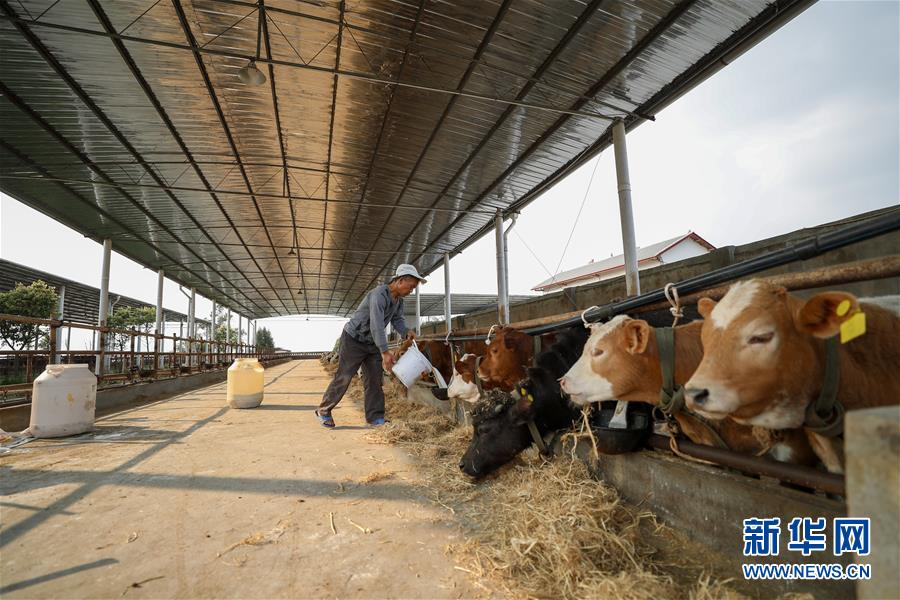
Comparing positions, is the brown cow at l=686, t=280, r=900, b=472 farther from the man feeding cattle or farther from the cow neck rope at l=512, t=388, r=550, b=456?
the man feeding cattle

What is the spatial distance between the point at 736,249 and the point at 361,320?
170 inches

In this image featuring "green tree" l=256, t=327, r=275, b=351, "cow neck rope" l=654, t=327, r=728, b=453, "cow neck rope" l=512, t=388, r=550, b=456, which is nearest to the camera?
"cow neck rope" l=654, t=327, r=728, b=453

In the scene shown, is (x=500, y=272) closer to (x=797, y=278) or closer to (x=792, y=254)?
(x=797, y=278)

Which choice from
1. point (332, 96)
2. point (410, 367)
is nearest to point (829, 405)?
point (410, 367)

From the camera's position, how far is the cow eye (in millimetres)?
1541

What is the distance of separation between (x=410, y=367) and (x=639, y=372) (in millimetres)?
2672

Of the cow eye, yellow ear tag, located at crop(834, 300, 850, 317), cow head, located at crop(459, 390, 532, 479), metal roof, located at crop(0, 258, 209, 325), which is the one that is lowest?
cow head, located at crop(459, 390, 532, 479)

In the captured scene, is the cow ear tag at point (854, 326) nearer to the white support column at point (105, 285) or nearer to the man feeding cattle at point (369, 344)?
the man feeding cattle at point (369, 344)

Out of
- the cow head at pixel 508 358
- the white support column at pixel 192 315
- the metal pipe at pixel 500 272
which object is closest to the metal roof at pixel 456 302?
the white support column at pixel 192 315

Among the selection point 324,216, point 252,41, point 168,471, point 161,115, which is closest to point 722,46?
point 252,41

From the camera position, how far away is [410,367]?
14.5ft

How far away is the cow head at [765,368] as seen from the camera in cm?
151

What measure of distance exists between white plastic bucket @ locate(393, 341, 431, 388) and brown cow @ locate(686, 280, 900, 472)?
10.2ft

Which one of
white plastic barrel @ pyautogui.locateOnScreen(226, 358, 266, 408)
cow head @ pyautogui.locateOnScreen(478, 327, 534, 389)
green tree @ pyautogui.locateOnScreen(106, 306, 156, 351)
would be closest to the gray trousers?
cow head @ pyautogui.locateOnScreen(478, 327, 534, 389)
